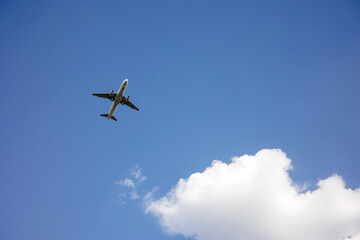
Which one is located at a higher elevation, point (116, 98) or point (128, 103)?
point (128, 103)

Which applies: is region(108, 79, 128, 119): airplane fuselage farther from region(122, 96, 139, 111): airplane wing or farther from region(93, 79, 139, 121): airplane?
region(122, 96, 139, 111): airplane wing

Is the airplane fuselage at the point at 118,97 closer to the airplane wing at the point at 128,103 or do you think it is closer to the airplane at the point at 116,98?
the airplane at the point at 116,98

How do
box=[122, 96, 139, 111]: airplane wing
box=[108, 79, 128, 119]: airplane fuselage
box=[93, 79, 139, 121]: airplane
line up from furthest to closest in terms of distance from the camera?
box=[122, 96, 139, 111]: airplane wing, box=[93, 79, 139, 121]: airplane, box=[108, 79, 128, 119]: airplane fuselage

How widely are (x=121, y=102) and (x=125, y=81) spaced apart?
38.5 feet

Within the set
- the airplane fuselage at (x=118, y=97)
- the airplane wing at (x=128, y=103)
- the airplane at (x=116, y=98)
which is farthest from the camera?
the airplane wing at (x=128, y=103)

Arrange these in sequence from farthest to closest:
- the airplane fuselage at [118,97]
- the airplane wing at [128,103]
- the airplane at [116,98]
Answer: the airplane wing at [128,103], the airplane at [116,98], the airplane fuselage at [118,97]

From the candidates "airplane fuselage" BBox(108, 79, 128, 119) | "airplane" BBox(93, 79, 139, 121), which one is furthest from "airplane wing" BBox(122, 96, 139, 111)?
"airplane fuselage" BBox(108, 79, 128, 119)

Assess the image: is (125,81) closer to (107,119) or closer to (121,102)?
(121,102)

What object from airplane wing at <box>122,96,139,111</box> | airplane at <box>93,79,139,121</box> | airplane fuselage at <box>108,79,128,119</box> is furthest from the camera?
airplane wing at <box>122,96,139,111</box>

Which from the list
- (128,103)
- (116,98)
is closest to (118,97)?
(116,98)

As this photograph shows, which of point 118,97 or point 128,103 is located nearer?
point 118,97

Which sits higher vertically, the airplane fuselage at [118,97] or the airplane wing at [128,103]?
the airplane wing at [128,103]

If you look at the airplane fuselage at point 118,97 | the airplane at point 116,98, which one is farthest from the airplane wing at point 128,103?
the airplane fuselage at point 118,97

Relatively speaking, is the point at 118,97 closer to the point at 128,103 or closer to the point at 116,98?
the point at 116,98
